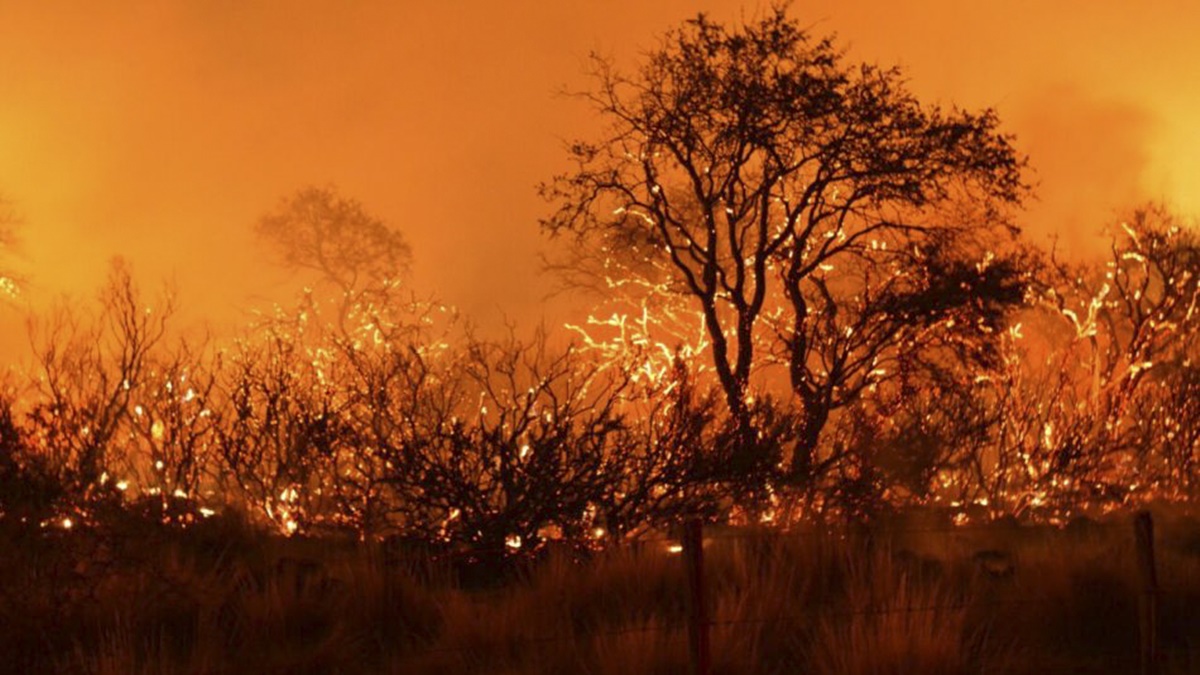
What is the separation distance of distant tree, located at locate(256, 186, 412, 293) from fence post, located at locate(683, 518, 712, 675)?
3231 cm

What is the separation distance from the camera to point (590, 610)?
10.6 m

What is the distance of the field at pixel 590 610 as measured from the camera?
9.13m

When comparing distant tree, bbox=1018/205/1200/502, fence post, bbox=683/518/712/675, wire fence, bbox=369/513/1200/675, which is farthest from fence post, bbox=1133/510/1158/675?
distant tree, bbox=1018/205/1200/502

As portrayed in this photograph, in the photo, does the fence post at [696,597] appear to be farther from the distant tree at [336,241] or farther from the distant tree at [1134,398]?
the distant tree at [336,241]

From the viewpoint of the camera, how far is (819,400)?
1905 centimetres

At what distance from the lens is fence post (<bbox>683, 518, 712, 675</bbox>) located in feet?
27.2

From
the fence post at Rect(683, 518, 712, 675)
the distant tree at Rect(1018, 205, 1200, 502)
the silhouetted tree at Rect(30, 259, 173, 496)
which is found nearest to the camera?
the fence post at Rect(683, 518, 712, 675)

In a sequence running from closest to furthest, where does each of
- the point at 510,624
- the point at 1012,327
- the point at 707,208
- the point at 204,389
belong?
the point at 510,624 → the point at 204,389 → the point at 707,208 → the point at 1012,327

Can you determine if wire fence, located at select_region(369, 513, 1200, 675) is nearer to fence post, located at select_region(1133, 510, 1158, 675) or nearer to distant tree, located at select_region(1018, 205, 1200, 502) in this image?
fence post, located at select_region(1133, 510, 1158, 675)

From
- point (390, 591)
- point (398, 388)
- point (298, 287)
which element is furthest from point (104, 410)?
point (298, 287)

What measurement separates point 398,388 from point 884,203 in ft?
26.7

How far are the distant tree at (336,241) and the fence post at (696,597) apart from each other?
32.3 meters

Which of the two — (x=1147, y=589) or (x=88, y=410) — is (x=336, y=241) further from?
(x=1147, y=589)

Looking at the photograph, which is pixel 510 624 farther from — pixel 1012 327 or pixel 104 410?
pixel 1012 327
